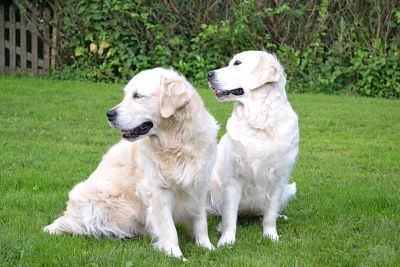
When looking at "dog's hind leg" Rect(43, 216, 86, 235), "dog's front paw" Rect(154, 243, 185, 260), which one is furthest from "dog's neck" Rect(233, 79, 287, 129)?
"dog's hind leg" Rect(43, 216, 86, 235)

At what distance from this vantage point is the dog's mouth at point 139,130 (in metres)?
4.18

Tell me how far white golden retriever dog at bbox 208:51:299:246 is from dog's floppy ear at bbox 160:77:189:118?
0.67 metres

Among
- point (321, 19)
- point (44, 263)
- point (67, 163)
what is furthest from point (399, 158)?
point (321, 19)

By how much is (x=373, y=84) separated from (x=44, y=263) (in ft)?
31.2

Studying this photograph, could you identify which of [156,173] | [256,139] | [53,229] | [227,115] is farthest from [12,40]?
[156,173]

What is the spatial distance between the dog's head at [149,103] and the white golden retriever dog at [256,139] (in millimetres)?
650

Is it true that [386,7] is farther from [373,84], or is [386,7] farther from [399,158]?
[399,158]

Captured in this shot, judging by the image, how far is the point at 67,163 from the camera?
6.46 meters

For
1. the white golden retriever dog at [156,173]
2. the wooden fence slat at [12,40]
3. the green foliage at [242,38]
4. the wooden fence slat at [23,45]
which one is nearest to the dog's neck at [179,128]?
the white golden retriever dog at [156,173]

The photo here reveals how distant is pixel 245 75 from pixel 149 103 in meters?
0.90

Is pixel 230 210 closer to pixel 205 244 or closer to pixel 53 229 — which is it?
pixel 205 244

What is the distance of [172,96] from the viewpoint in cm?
414

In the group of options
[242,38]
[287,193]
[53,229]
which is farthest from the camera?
[242,38]

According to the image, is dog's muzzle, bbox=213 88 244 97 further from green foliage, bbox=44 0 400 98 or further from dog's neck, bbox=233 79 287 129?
green foliage, bbox=44 0 400 98
